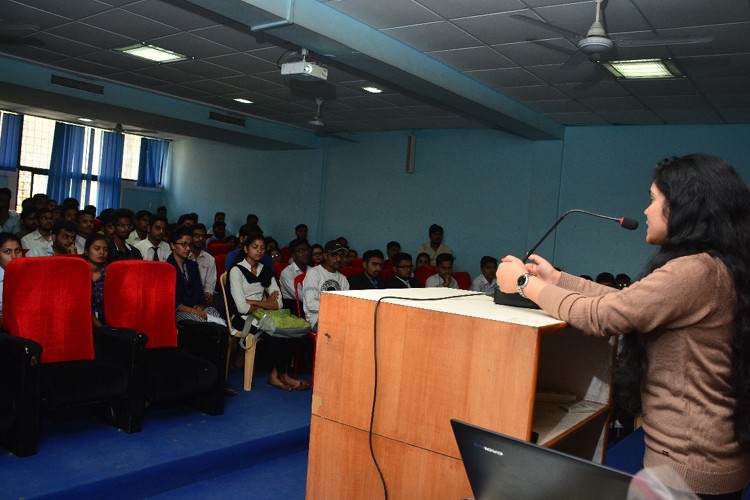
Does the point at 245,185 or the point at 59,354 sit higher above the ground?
the point at 245,185

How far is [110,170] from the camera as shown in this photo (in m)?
12.3

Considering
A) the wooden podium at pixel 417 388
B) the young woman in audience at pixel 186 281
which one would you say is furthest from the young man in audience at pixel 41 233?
the wooden podium at pixel 417 388

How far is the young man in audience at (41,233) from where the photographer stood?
558 cm

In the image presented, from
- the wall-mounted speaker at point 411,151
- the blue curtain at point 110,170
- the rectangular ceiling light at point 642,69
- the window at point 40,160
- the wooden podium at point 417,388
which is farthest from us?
the blue curtain at point 110,170

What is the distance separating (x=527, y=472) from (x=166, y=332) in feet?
10.6

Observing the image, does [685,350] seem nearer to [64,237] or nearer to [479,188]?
[64,237]

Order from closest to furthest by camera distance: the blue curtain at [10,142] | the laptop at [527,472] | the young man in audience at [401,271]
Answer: the laptop at [527,472]
the young man in audience at [401,271]
the blue curtain at [10,142]

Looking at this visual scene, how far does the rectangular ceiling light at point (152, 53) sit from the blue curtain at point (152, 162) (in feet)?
23.4

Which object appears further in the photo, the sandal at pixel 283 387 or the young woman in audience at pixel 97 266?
the sandal at pixel 283 387

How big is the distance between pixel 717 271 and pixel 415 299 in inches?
27.3

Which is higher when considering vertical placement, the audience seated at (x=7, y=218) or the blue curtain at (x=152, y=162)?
the blue curtain at (x=152, y=162)

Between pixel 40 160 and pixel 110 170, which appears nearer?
pixel 40 160

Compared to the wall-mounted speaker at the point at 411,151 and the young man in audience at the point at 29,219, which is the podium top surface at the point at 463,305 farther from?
the wall-mounted speaker at the point at 411,151

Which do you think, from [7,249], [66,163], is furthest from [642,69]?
[66,163]
